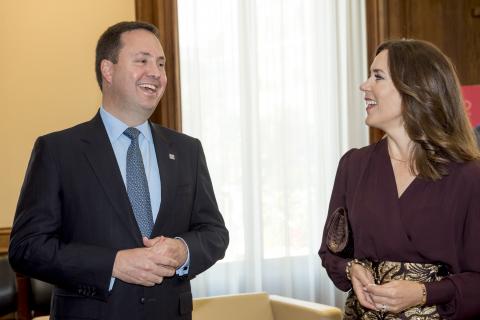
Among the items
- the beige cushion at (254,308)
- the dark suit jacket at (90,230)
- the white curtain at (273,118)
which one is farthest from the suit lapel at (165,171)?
the white curtain at (273,118)

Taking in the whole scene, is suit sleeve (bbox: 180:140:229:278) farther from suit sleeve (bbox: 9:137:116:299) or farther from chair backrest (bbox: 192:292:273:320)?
chair backrest (bbox: 192:292:273:320)

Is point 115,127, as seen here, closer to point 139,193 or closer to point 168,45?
point 139,193

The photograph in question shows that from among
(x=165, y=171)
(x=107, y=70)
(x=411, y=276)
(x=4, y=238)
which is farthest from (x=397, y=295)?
(x=4, y=238)

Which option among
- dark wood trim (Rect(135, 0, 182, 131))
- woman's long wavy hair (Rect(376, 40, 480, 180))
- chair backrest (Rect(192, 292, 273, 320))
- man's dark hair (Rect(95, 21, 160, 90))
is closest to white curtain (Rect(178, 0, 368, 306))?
dark wood trim (Rect(135, 0, 182, 131))

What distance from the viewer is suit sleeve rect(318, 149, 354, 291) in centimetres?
240

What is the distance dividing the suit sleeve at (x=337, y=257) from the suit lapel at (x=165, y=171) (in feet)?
1.94

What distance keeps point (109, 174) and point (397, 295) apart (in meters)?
1.07

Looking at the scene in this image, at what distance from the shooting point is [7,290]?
158 inches

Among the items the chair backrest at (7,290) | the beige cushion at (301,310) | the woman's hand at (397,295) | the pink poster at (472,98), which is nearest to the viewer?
the woman's hand at (397,295)

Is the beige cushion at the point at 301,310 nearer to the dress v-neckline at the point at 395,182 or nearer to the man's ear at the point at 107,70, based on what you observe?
the dress v-neckline at the point at 395,182

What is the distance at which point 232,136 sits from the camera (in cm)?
489

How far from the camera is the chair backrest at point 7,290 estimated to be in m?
3.99

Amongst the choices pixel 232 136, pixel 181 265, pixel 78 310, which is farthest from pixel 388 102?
pixel 232 136

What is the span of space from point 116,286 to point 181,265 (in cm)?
24
